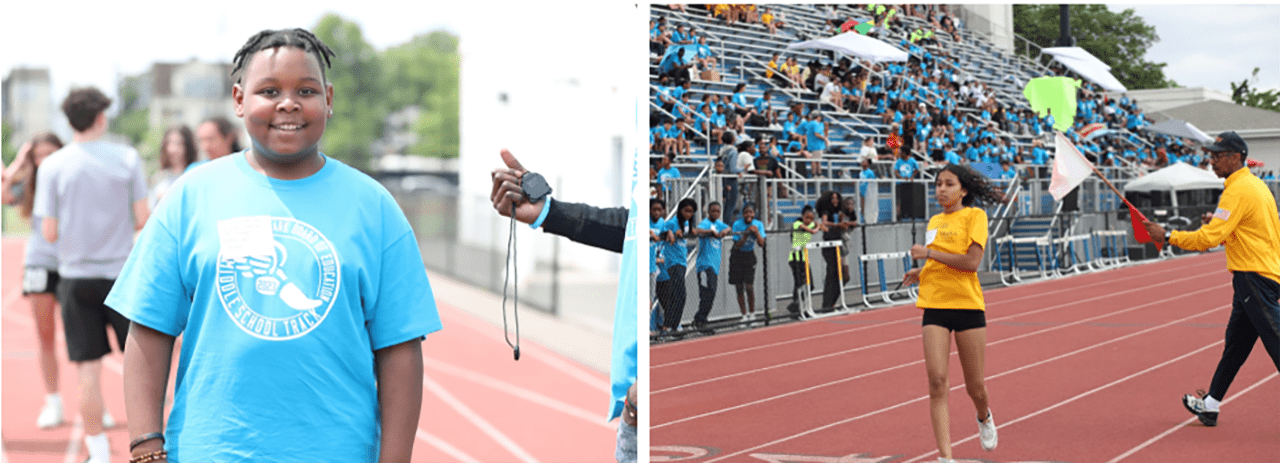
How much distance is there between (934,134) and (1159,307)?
3.37 metres

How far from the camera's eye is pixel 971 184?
4.73 metres

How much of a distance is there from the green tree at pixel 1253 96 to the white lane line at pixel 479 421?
4.86 metres

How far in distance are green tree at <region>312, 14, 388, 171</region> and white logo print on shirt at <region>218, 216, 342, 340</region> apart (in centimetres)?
5610

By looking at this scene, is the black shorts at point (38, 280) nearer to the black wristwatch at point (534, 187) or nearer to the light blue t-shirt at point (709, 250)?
the black wristwatch at point (534, 187)

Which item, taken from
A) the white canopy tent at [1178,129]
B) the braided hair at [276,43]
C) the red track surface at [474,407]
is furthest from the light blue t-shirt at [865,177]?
the braided hair at [276,43]

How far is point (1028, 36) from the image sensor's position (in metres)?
6.89

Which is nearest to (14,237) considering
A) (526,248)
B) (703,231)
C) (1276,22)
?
(526,248)

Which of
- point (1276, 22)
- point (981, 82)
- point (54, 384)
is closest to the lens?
point (54, 384)

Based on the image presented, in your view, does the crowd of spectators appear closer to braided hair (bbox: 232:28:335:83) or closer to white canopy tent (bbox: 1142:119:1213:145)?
white canopy tent (bbox: 1142:119:1213:145)

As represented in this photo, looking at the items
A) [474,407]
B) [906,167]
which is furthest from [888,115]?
[474,407]

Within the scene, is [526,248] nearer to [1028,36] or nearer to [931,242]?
[1028,36]

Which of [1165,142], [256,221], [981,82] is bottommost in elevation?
[256,221]

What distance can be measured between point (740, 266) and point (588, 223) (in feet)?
23.7

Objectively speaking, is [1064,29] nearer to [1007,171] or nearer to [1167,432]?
[1007,171]
